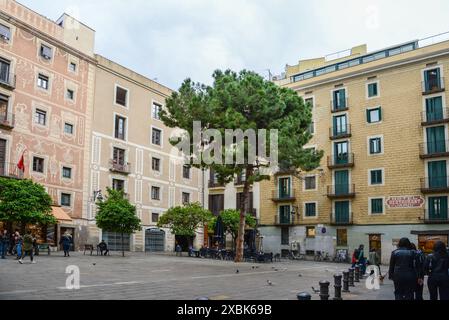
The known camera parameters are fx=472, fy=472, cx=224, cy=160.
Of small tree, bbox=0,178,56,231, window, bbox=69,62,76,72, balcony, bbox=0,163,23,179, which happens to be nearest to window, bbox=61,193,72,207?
balcony, bbox=0,163,23,179

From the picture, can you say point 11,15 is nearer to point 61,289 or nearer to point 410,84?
point 61,289

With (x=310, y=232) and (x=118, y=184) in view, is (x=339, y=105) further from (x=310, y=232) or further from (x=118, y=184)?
(x=118, y=184)

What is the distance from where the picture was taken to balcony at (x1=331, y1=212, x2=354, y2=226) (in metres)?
39.6

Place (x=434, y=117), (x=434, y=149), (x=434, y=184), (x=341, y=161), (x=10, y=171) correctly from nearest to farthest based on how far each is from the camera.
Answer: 1. (x=10, y=171)
2. (x=434, y=184)
3. (x=434, y=149)
4. (x=434, y=117)
5. (x=341, y=161)

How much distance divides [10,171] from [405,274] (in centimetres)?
2749

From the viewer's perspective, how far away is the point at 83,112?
3603 cm

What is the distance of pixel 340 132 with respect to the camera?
1647 inches

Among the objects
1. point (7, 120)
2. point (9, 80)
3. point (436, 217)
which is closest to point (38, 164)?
point (7, 120)

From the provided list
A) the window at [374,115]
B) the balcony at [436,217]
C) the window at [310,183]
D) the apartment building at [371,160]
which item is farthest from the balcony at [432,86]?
the window at [310,183]

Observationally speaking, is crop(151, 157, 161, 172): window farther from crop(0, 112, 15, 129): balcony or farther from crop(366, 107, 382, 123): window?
crop(366, 107, 382, 123): window

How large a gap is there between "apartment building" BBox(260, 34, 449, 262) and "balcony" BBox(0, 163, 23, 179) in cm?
1938

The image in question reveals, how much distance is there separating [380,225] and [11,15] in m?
31.2
